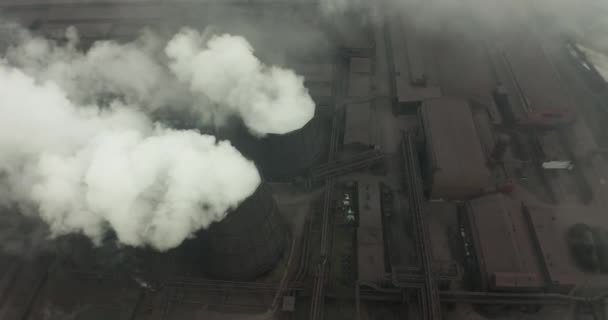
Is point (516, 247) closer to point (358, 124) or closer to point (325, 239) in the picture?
point (325, 239)

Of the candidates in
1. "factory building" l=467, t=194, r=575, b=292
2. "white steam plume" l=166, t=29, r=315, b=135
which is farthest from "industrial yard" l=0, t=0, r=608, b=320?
"white steam plume" l=166, t=29, r=315, b=135

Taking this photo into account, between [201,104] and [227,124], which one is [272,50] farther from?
[227,124]

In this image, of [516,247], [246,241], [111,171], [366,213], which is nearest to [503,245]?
[516,247]

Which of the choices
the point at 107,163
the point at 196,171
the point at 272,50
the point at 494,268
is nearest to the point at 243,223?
the point at 196,171

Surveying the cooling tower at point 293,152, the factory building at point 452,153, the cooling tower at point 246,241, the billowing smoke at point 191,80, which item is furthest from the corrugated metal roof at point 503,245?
the billowing smoke at point 191,80

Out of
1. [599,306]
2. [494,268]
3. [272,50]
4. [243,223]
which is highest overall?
[272,50]
